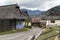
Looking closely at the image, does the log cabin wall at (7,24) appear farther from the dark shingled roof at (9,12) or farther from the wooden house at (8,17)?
the dark shingled roof at (9,12)

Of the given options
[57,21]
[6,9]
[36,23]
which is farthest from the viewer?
[36,23]

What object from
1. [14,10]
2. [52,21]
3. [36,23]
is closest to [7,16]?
[14,10]

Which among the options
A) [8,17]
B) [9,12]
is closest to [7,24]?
[8,17]

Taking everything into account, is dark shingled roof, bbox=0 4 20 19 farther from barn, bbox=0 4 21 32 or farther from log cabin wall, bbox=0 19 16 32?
log cabin wall, bbox=0 19 16 32

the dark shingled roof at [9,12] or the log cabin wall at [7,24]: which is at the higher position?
the dark shingled roof at [9,12]

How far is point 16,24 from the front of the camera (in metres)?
49.4

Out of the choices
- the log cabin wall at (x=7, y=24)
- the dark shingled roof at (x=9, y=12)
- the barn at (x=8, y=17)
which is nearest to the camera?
the log cabin wall at (x=7, y=24)

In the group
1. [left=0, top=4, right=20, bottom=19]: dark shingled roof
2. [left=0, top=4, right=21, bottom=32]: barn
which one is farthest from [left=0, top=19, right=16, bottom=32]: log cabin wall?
[left=0, top=4, right=20, bottom=19]: dark shingled roof

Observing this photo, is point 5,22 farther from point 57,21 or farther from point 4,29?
point 57,21

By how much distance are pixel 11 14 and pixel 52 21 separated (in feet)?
86.8

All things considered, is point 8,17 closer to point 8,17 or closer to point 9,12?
point 8,17

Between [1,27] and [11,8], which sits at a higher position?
[11,8]

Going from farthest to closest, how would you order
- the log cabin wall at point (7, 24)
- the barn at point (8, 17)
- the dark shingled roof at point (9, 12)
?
the dark shingled roof at point (9, 12), the barn at point (8, 17), the log cabin wall at point (7, 24)

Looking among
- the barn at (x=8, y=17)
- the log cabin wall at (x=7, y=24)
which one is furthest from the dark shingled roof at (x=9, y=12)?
the log cabin wall at (x=7, y=24)
